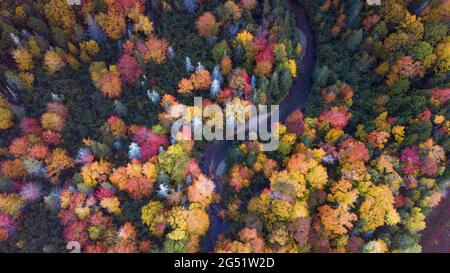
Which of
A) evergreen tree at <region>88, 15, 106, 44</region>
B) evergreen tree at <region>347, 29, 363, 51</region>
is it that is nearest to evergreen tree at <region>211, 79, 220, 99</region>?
evergreen tree at <region>88, 15, 106, 44</region>

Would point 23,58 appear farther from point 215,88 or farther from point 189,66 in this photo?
point 215,88

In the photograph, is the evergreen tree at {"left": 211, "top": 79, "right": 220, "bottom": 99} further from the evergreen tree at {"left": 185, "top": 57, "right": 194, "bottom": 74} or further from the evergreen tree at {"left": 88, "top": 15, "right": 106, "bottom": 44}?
the evergreen tree at {"left": 88, "top": 15, "right": 106, "bottom": 44}

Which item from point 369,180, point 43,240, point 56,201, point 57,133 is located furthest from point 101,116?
point 369,180

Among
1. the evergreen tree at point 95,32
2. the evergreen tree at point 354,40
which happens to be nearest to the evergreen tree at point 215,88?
the evergreen tree at point 95,32

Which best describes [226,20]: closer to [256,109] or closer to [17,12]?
[256,109]

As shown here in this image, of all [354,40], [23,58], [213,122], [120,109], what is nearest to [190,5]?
[213,122]

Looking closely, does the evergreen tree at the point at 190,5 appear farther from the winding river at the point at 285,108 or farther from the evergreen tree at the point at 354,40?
the evergreen tree at the point at 354,40

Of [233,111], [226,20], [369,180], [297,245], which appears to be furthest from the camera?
[226,20]

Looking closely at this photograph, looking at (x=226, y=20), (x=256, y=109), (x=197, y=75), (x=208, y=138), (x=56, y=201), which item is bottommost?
(x=56, y=201)
